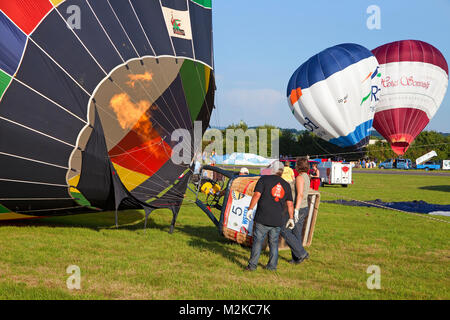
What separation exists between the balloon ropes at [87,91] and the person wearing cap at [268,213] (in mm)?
2063

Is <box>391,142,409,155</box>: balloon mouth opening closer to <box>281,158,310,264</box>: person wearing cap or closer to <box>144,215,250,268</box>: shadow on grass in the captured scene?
<box>144,215,250,268</box>: shadow on grass

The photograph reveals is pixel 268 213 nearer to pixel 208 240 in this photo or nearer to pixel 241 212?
pixel 241 212

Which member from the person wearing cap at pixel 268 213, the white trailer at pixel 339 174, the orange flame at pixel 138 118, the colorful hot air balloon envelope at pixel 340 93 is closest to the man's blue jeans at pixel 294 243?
the person wearing cap at pixel 268 213

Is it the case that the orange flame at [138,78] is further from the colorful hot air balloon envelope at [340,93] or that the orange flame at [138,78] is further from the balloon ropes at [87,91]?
the colorful hot air balloon envelope at [340,93]

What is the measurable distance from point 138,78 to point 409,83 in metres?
27.6

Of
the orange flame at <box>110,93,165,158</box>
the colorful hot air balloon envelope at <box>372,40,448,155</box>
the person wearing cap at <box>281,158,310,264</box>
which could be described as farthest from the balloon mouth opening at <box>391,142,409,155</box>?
the person wearing cap at <box>281,158,310,264</box>

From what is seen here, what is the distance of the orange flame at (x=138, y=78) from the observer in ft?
23.2

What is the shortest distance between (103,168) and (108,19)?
222 cm

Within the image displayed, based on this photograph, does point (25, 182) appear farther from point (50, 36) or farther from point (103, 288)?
point (103, 288)

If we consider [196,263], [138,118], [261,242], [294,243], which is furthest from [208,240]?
[138,118]

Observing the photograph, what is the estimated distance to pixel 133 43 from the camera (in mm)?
6902

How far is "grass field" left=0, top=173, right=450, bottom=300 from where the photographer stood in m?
4.85

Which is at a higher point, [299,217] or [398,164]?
[398,164]

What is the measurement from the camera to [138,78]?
7.18 metres
